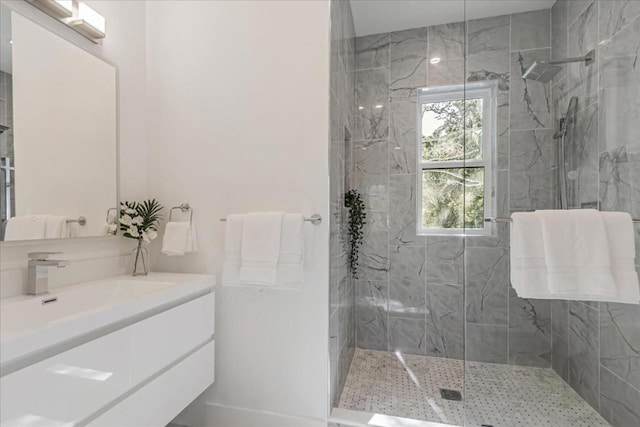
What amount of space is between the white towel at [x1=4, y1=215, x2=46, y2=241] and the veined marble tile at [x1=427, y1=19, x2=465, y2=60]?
8.59ft

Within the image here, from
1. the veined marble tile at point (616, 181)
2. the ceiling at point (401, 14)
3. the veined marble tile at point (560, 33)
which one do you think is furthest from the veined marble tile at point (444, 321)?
the ceiling at point (401, 14)

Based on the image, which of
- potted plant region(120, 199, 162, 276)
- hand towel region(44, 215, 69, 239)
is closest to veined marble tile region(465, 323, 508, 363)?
potted plant region(120, 199, 162, 276)

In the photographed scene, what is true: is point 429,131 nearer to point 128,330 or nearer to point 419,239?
point 419,239

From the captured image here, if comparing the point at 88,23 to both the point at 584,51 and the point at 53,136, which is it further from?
the point at 584,51

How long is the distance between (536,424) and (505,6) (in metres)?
2.02

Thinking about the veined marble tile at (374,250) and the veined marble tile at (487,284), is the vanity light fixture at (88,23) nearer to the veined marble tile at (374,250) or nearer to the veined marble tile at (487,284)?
the veined marble tile at (374,250)

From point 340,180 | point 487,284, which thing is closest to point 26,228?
point 340,180

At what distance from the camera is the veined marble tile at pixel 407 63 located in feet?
8.04

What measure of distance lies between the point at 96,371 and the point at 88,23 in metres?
1.48

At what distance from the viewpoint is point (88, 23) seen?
4.69 ft

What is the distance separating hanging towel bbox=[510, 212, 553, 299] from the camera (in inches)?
52.8

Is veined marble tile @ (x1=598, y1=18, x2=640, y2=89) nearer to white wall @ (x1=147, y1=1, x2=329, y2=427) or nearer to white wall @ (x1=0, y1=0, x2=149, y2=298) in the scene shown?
white wall @ (x1=147, y1=1, x2=329, y2=427)

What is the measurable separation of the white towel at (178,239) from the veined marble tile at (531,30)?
6.14 ft

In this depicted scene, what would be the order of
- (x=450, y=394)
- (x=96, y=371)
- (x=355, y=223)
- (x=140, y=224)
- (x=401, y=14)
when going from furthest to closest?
(x=355, y=223) → (x=401, y=14) → (x=450, y=394) → (x=140, y=224) → (x=96, y=371)
